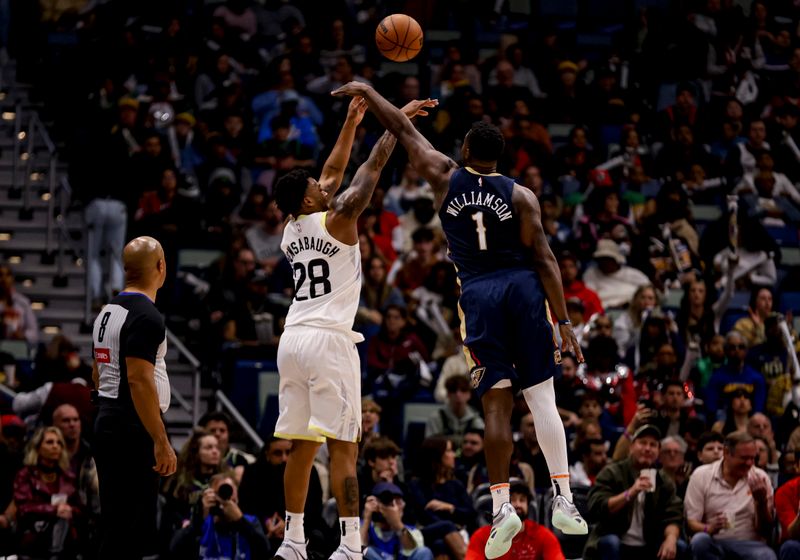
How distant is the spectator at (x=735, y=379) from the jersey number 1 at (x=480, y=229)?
6.84 m

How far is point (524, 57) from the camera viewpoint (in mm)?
21734

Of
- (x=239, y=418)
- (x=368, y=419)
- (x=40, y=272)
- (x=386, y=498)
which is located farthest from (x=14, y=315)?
(x=386, y=498)

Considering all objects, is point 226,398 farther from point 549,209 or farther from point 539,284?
point 539,284

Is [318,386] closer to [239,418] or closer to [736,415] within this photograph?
[239,418]

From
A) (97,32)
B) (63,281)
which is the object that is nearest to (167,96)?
(97,32)

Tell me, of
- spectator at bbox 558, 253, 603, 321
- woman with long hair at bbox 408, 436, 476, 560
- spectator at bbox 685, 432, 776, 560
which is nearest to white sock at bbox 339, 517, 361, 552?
woman with long hair at bbox 408, 436, 476, 560

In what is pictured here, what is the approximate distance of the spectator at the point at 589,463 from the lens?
13102 millimetres

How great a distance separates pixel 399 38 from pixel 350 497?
3349 millimetres

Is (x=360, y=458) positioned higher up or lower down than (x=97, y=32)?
lower down

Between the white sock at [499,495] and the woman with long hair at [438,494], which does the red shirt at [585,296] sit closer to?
the woman with long hair at [438,494]

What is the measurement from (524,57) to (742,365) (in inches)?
321

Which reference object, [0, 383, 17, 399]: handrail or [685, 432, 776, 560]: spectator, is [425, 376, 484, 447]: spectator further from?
[0, 383, 17, 399]: handrail

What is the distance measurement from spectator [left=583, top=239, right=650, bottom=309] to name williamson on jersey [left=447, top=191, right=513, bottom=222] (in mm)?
8255

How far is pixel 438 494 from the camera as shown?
1258 cm
